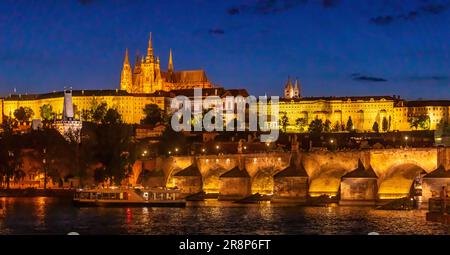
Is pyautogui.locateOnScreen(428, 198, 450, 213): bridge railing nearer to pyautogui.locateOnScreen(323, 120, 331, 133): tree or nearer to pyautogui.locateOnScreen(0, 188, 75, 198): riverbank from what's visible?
pyautogui.locateOnScreen(0, 188, 75, 198): riverbank

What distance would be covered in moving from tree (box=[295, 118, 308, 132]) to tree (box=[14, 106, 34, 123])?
→ 153 feet

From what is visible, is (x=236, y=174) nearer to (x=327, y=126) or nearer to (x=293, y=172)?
(x=293, y=172)

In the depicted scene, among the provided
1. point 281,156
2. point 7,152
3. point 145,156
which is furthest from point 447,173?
point 7,152

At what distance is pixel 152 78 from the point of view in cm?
18488

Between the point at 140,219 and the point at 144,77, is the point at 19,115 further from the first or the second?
the point at 140,219

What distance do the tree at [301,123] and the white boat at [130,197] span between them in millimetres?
96847

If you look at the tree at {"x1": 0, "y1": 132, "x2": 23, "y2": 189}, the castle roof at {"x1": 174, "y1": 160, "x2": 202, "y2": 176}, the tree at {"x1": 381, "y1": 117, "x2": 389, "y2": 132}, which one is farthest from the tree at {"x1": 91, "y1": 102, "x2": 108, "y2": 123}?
the castle roof at {"x1": 174, "y1": 160, "x2": 202, "y2": 176}

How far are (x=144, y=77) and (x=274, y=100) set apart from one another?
2633cm

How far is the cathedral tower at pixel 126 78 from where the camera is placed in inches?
7290

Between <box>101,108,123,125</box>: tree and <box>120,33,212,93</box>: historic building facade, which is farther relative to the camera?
<box>120,33,212,93</box>: historic building facade

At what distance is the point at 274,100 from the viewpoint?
17725 cm

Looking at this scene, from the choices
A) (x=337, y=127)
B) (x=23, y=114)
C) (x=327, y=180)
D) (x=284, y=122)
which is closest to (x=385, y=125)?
(x=337, y=127)

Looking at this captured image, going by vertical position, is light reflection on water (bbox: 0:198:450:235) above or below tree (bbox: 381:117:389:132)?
below

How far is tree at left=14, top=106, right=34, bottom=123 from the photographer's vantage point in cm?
16512
